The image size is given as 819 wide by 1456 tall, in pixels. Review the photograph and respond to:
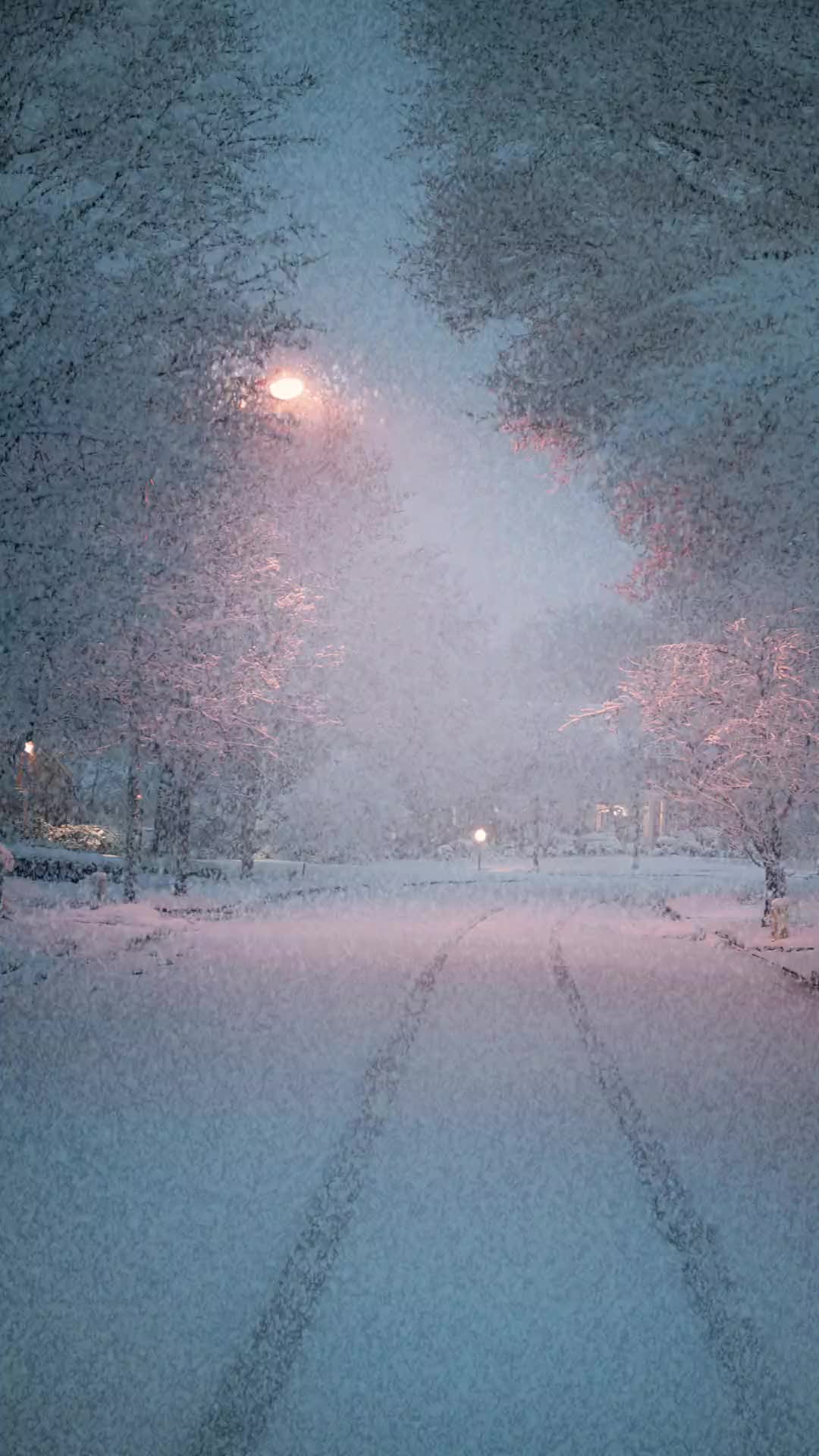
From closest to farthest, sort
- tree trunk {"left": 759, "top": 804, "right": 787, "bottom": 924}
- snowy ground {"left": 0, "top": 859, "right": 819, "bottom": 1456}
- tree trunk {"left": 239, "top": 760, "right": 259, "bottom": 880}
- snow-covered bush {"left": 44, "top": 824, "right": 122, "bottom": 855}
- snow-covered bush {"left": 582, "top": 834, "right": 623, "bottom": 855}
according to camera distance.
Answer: snowy ground {"left": 0, "top": 859, "right": 819, "bottom": 1456}
tree trunk {"left": 759, "top": 804, "right": 787, "bottom": 924}
tree trunk {"left": 239, "top": 760, "right": 259, "bottom": 880}
snow-covered bush {"left": 44, "top": 824, "right": 122, "bottom": 855}
snow-covered bush {"left": 582, "top": 834, "right": 623, "bottom": 855}

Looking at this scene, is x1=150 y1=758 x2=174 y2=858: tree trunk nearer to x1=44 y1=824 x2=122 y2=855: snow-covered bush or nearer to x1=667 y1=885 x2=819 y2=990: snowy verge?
x1=44 y1=824 x2=122 y2=855: snow-covered bush

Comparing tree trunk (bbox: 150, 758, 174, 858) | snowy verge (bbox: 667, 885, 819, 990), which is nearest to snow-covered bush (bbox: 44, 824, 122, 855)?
tree trunk (bbox: 150, 758, 174, 858)

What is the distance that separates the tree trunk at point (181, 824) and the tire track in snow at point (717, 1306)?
23775 mm

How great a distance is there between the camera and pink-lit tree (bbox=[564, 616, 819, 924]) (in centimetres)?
2239

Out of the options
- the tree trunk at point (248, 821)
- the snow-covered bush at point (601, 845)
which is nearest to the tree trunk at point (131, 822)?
the tree trunk at point (248, 821)

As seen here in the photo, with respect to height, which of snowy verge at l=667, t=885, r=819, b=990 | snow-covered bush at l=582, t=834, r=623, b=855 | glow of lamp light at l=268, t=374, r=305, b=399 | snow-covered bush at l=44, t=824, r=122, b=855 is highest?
glow of lamp light at l=268, t=374, r=305, b=399

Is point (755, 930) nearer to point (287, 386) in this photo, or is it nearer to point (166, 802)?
point (287, 386)

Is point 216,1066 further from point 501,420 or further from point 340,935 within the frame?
point 340,935

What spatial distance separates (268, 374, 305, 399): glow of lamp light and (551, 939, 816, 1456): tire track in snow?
11528 mm

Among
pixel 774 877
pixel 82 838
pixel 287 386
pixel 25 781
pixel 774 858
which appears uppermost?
→ pixel 287 386

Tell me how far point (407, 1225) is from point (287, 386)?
13521 millimetres

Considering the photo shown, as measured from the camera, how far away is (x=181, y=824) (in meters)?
32.9

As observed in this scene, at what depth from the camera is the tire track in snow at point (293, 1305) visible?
3521 mm

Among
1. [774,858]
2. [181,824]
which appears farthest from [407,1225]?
[181,824]
